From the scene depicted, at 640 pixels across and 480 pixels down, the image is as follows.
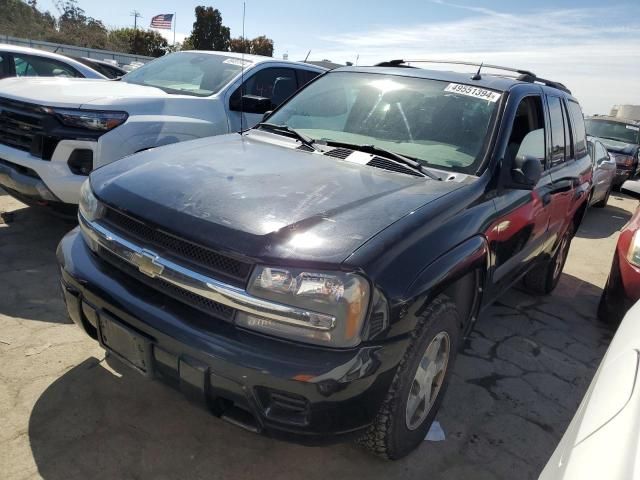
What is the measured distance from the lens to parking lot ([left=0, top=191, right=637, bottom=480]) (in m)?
2.27

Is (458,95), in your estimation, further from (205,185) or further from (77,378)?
(77,378)

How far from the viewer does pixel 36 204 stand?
4.21 meters

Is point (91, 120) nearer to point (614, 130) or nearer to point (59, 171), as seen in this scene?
point (59, 171)

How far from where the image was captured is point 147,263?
6.95ft

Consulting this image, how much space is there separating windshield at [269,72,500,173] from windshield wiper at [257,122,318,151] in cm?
8

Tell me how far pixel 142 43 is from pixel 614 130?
4306cm

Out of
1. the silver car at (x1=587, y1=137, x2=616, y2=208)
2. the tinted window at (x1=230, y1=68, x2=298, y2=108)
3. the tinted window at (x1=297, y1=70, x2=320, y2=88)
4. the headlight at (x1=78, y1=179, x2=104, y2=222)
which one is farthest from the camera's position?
the silver car at (x1=587, y1=137, x2=616, y2=208)

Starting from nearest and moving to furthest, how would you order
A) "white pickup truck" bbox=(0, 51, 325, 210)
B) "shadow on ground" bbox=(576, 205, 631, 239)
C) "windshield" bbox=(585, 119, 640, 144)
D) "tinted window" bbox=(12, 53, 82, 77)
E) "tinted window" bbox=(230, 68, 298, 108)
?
"white pickup truck" bbox=(0, 51, 325, 210) < "tinted window" bbox=(230, 68, 298, 108) < "tinted window" bbox=(12, 53, 82, 77) < "shadow on ground" bbox=(576, 205, 631, 239) < "windshield" bbox=(585, 119, 640, 144)

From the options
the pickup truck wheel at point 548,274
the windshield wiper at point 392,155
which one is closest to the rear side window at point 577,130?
the pickup truck wheel at point 548,274

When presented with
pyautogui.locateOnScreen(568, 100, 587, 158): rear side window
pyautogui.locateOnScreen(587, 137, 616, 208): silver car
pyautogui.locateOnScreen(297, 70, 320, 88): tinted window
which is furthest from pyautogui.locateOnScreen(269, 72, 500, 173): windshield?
pyautogui.locateOnScreen(587, 137, 616, 208): silver car

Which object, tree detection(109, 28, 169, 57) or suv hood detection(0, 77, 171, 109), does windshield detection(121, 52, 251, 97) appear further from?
tree detection(109, 28, 169, 57)

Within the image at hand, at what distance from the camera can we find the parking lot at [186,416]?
7.43ft

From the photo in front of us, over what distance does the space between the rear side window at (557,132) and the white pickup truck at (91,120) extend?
2286mm

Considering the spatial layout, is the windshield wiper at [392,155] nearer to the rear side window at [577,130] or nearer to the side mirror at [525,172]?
the side mirror at [525,172]
